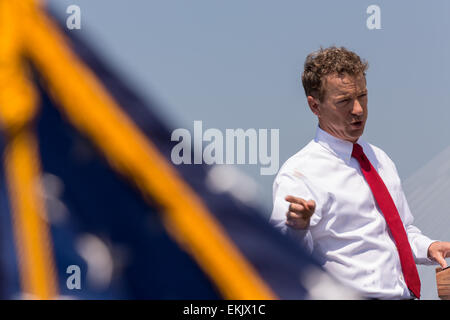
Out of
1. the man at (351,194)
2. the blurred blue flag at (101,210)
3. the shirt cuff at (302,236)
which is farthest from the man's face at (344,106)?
the blurred blue flag at (101,210)

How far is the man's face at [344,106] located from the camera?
61.4 inches

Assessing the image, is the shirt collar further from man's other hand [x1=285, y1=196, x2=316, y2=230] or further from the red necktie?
man's other hand [x1=285, y1=196, x2=316, y2=230]

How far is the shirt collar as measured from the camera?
5.27ft

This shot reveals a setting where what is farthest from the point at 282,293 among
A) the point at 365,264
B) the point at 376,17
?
the point at 376,17

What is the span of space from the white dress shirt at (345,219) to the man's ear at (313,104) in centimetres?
6

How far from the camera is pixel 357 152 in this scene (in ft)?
5.32

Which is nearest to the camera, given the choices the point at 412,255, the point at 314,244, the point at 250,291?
the point at 250,291

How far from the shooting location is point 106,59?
4.04 feet

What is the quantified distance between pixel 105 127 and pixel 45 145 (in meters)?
0.12

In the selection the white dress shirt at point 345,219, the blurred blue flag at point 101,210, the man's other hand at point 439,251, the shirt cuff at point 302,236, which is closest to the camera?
the blurred blue flag at point 101,210

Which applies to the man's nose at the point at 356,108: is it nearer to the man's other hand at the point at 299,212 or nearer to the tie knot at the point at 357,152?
the tie knot at the point at 357,152

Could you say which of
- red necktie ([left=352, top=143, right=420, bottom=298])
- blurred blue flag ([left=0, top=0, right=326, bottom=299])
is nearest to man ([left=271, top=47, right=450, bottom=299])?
red necktie ([left=352, top=143, right=420, bottom=298])

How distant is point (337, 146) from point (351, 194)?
0.15 metres
